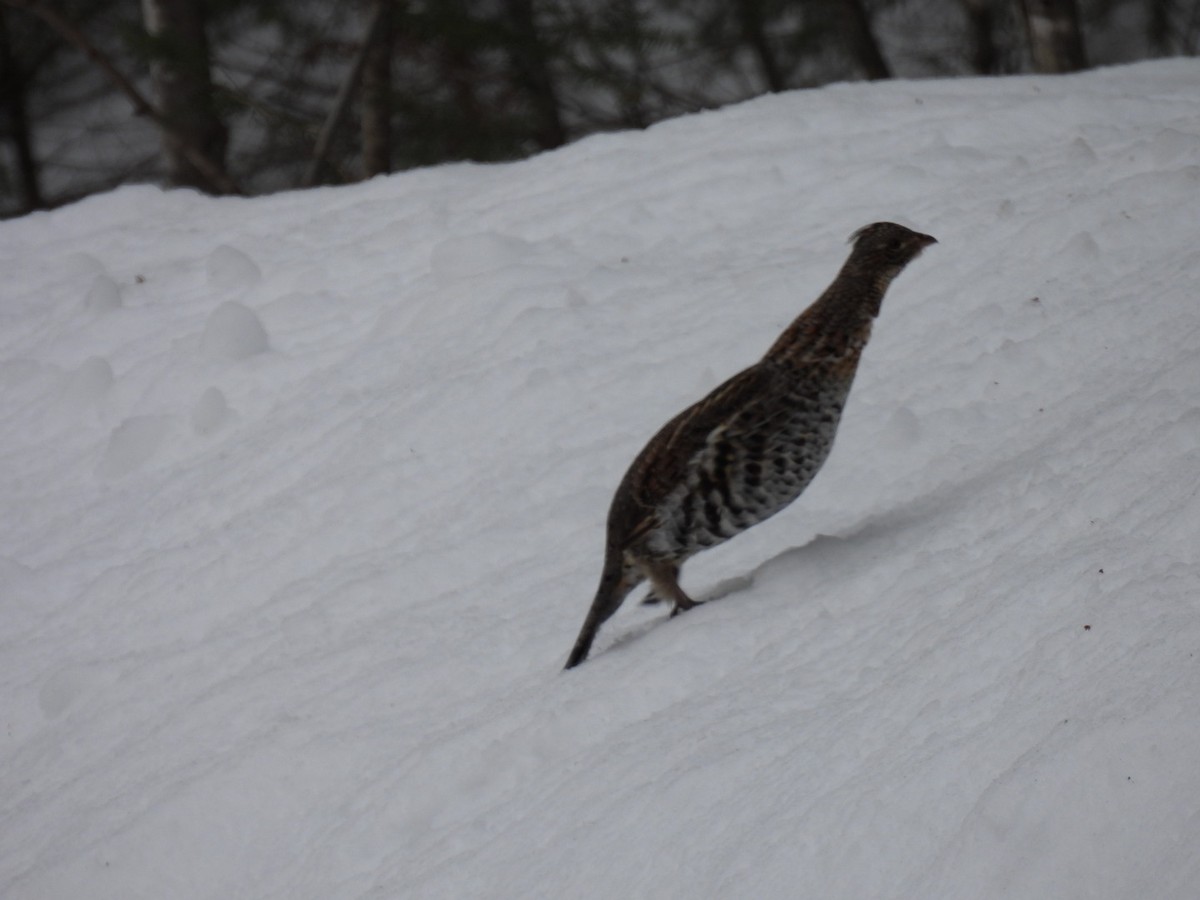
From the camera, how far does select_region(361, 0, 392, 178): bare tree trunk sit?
8.28 m

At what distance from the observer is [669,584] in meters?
A: 3.44

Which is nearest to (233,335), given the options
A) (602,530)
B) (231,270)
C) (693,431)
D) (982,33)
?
(231,270)

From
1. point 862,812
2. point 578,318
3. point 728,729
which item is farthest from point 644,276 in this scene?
point 862,812

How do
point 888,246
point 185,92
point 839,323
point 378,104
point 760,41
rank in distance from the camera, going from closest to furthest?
point 839,323 < point 888,246 < point 185,92 < point 378,104 < point 760,41

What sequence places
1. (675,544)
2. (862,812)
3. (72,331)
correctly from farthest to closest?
(72,331) < (675,544) < (862,812)

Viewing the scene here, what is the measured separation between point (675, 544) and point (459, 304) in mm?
2456

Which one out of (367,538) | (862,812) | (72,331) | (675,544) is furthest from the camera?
(72,331)

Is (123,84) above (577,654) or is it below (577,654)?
above

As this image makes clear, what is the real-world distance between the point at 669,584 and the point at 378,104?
576 centimetres

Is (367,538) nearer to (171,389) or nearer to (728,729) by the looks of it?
(171,389)

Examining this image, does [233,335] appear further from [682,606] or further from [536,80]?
[536,80]

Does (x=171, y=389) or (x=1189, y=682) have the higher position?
(x=1189, y=682)

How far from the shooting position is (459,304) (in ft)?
18.1

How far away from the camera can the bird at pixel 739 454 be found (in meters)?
3.23
